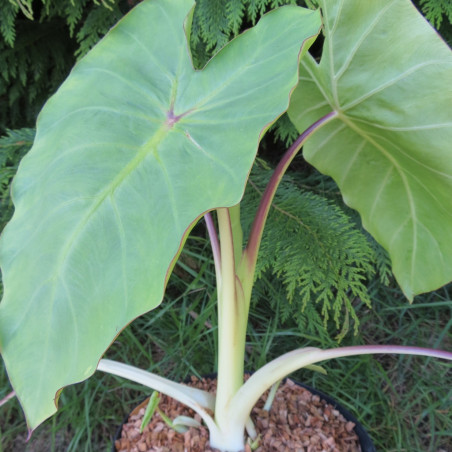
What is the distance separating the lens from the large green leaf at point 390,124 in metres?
0.75

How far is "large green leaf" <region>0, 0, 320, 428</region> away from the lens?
1.74 ft

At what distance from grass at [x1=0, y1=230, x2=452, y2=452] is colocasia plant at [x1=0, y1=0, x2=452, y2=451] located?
45cm

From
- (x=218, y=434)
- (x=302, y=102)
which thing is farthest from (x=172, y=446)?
(x=302, y=102)

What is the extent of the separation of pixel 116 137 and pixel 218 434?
525mm

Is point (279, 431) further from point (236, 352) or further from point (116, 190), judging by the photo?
point (116, 190)

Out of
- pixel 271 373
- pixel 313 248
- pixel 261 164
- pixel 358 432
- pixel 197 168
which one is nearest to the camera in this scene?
pixel 197 168

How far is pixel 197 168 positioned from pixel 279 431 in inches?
21.2

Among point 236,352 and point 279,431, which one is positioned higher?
point 236,352

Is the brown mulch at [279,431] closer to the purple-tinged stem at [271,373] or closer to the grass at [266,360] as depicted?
the purple-tinged stem at [271,373]

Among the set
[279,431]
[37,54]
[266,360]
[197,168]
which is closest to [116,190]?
[197,168]

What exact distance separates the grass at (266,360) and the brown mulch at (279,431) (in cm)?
29

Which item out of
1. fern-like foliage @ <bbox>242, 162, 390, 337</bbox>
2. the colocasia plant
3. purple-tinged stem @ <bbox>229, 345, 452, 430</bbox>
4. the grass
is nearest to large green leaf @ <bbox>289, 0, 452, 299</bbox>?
the colocasia plant

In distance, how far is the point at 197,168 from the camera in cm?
59

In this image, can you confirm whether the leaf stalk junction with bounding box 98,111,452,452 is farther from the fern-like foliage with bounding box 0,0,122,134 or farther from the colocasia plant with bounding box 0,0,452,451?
the fern-like foliage with bounding box 0,0,122,134
